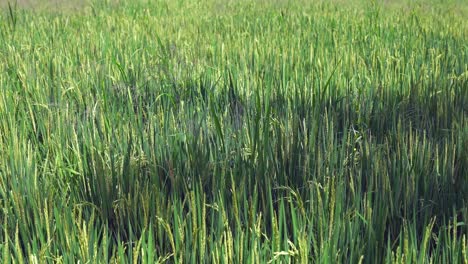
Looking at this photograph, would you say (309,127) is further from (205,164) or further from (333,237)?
(333,237)

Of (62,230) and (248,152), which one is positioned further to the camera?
(248,152)

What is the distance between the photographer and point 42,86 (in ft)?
7.84

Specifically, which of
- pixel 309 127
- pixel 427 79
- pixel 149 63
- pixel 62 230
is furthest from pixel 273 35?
pixel 62 230

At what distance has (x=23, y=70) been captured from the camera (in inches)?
107

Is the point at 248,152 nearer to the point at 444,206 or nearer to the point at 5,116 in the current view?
the point at 444,206

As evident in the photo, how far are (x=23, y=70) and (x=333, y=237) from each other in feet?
6.27

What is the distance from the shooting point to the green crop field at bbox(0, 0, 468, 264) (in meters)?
1.21

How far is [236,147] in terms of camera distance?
69.1 inches

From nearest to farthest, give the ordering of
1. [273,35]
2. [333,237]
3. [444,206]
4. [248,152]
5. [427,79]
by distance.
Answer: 1. [333,237]
2. [444,206]
3. [248,152]
4. [427,79]
5. [273,35]

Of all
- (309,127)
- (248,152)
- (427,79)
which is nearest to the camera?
(248,152)

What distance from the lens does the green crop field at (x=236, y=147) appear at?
47.8 inches

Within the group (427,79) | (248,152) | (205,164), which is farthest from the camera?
(427,79)

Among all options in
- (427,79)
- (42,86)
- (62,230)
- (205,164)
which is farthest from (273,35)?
(62,230)

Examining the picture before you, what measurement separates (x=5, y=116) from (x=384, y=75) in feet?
4.74
